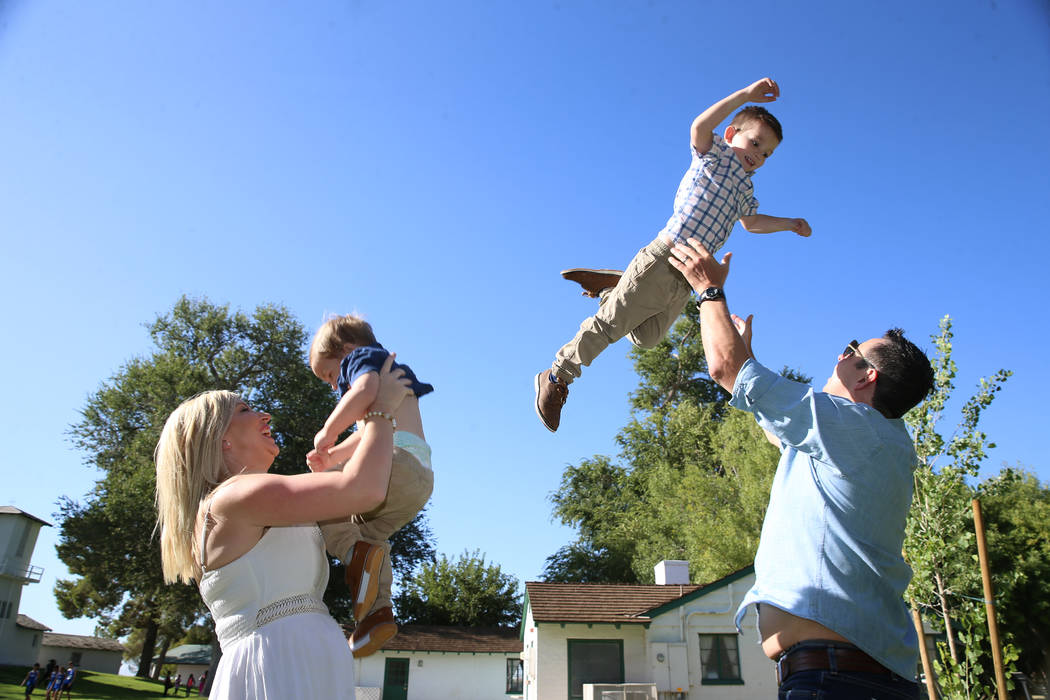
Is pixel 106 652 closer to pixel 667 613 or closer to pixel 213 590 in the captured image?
pixel 667 613

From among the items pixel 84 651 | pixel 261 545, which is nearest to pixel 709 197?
pixel 261 545

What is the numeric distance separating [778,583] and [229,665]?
1836mm

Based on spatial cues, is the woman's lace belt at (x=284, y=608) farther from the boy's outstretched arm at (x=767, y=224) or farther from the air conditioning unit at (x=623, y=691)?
the air conditioning unit at (x=623, y=691)

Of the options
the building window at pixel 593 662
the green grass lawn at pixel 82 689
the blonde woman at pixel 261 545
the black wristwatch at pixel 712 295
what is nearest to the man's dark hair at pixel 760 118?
the black wristwatch at pixel 712 295

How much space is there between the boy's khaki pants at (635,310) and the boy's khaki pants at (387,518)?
1476mm

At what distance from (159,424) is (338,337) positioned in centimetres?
3154

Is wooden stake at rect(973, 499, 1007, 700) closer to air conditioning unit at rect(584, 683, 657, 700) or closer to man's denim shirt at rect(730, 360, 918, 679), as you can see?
man's denim shirt at rect(730, 360, 918, 679)

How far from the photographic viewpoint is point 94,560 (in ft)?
93.2

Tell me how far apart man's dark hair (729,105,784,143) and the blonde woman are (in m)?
2.92

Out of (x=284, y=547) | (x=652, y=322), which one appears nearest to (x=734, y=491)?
(x=652, y=322)

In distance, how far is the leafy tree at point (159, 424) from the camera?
28.5 m

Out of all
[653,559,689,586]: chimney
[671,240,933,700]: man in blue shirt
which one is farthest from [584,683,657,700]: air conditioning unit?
[671,240,933,700]: man in blue shirt

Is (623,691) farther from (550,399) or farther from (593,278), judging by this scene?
(593,278)

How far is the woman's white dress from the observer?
2.23m
